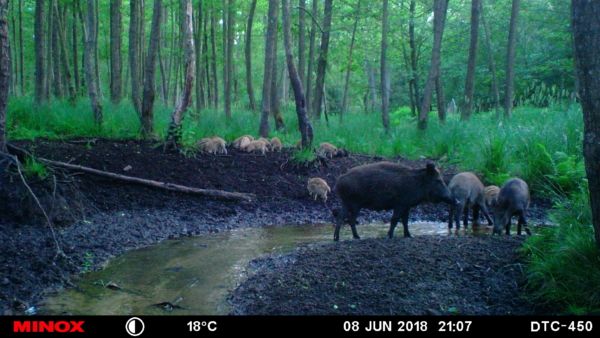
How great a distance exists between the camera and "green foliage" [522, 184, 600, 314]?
4.79 meters

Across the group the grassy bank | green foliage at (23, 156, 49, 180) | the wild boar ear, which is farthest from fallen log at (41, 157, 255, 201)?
the wild boar ear

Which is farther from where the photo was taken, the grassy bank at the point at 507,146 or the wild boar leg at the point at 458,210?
the wild boar leg at the point at 458,210

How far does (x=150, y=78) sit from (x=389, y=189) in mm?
7138

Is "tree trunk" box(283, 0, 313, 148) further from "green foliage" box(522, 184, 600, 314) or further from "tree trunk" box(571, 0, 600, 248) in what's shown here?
"tree trunk" box(571, 0, 600, 248)

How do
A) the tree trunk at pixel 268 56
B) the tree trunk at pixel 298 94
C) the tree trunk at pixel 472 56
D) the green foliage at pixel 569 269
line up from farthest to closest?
1. the tree trunk at pixel 472 56
2. the tree trunk at pixel 268 56
3. the tree trunk at pixel 298 94
4. the green foliage at pixel 569 269

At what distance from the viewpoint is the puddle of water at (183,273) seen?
18.9 ft

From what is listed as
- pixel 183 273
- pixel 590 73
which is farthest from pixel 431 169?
pixel 590 73

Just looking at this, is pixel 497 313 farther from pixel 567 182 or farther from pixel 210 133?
pixel 210 133

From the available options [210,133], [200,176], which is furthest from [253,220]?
[210,133]

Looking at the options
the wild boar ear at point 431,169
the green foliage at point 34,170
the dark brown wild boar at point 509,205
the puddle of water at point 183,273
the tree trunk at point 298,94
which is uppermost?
the tree trunk at point 298,94

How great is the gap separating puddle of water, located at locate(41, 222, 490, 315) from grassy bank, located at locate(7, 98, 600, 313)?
2.53m
